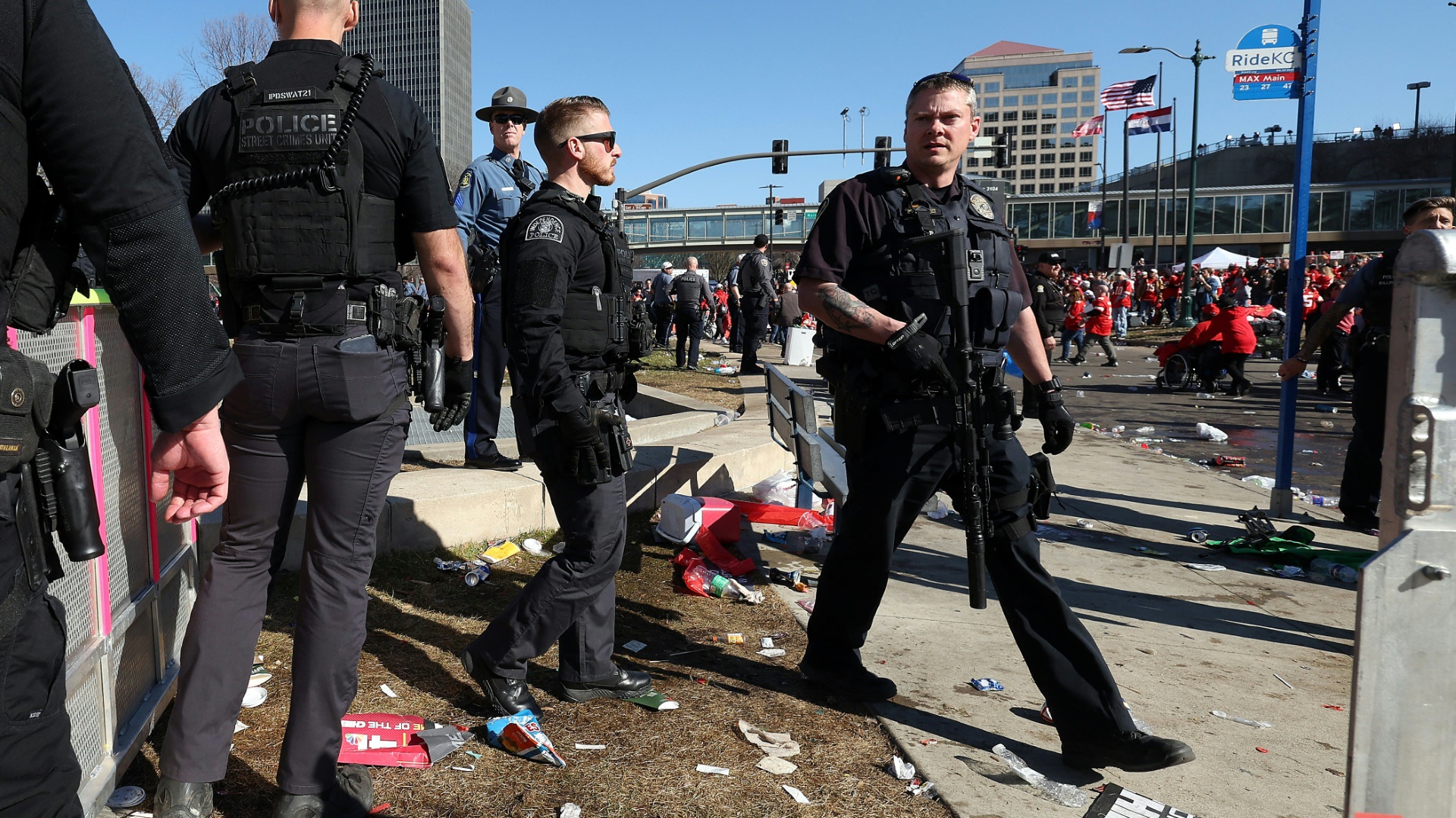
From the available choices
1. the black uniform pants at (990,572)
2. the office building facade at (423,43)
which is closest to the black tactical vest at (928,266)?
the black uniform pants at (990,572)

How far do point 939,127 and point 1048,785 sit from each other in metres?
2.07

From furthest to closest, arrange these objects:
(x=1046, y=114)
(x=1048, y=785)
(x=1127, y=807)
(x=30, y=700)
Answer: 1. (x=1046, y=114)
2. (x=1048, y=785)
3. (x=1127, y=807)
4. (x=30, y=700)

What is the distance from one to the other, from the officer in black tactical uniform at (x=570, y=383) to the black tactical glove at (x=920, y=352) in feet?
3.09

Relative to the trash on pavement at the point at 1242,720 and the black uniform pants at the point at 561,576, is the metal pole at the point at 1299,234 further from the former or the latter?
the black uniform pants at the point at 561,576

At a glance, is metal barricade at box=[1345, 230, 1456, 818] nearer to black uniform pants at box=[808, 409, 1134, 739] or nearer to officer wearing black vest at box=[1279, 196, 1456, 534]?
black uniform pants at box=[808, 409, 1134, 739]

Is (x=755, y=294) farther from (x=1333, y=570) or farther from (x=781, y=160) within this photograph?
(x=781, y=160)

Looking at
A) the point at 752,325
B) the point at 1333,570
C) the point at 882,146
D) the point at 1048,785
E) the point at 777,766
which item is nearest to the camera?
the point at 1048,785

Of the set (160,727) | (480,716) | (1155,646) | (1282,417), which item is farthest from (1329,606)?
(160,727)

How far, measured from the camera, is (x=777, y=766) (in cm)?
315

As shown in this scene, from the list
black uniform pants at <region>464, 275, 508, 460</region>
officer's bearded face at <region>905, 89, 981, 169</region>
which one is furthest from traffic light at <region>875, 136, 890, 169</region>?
officer's bearded face at <region>905, 89, 981, 169</region>

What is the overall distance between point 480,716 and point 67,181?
8.01 ft

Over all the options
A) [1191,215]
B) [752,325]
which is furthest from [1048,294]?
[1191,215]

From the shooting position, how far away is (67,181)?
1.43 metres

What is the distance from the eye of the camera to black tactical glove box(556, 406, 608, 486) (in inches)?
127
